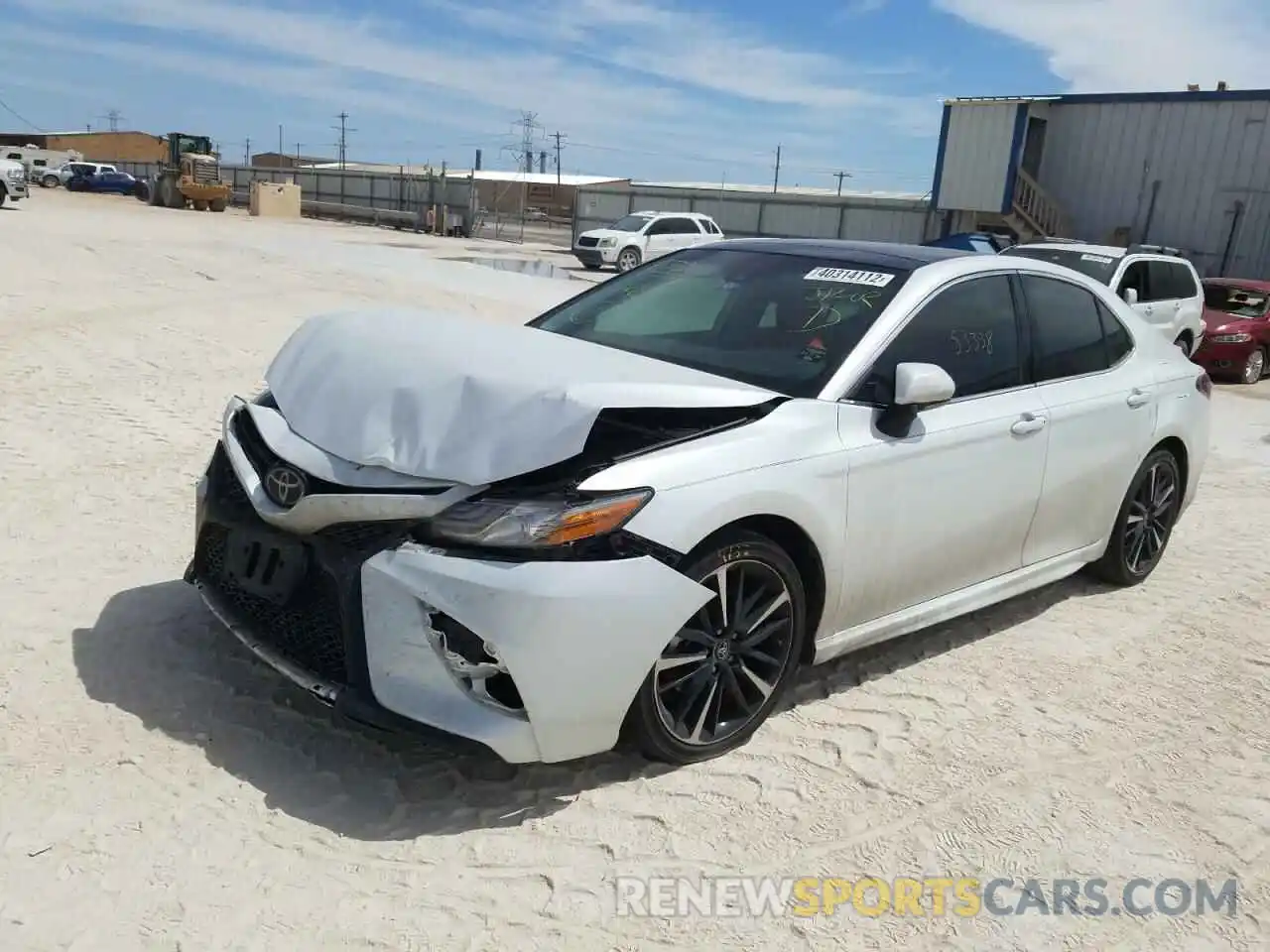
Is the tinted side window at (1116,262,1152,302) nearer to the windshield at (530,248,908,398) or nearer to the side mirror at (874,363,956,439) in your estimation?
the windshield at (530,248,908,398)

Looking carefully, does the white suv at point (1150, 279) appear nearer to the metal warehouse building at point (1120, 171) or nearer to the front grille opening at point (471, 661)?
the front grille opening at point (471, 661)

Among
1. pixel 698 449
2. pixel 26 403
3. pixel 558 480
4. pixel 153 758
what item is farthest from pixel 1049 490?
pixel 26 403

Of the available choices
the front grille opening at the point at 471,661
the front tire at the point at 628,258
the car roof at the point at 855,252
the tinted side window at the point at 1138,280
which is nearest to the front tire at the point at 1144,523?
the car roof at the point at 855,252

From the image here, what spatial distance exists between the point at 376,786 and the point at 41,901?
0.90 m

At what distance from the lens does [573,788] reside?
3.23m

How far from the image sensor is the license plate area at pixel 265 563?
3.12m

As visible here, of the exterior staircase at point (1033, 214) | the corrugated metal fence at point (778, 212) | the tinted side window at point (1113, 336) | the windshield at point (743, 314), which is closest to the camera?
the windshield at point (743, 314)

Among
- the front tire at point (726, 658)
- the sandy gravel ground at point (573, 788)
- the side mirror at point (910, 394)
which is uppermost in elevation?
the side mirror at point (910, 394)

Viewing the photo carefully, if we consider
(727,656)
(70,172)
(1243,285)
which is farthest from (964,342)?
(70,172)

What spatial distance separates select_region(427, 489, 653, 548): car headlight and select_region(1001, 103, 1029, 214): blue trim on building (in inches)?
1075

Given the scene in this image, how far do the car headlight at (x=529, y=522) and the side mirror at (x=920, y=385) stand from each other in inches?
46.1

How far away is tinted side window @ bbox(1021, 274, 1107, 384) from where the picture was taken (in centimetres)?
449

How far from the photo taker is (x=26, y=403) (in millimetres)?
6957

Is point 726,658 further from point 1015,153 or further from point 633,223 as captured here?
point 633,223
